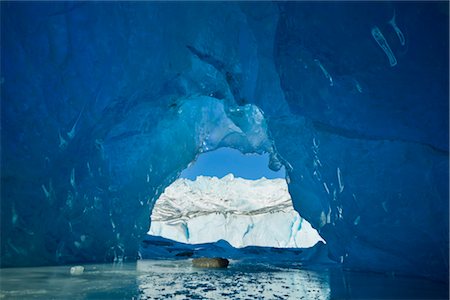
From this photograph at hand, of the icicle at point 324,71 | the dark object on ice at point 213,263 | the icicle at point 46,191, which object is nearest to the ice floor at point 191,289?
the icicle at point 46,191

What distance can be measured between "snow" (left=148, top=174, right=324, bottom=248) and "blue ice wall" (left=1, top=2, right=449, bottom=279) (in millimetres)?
10089

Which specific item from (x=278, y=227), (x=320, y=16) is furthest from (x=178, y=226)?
(x=320, y=16)

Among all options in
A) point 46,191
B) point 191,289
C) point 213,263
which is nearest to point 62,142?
point 46,191

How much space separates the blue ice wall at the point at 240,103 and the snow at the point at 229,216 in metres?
10.1

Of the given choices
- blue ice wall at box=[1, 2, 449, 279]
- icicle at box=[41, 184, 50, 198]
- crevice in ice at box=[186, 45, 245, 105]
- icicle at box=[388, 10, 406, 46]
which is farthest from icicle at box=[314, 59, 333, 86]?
icicle at box=[41, 184, 50, 198]

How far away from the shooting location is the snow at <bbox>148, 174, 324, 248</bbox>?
19.9m

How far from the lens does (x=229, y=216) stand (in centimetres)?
2045

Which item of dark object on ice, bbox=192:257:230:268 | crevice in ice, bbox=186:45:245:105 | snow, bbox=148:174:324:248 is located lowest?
dark object on ice, bbox=192:257:230:268

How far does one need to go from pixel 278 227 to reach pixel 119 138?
13.4 metres

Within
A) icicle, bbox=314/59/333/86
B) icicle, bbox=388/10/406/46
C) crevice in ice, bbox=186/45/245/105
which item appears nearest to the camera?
icicle, bbox=388/10/406/46

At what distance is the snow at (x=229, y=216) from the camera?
783 inches

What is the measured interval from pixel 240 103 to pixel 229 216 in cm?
1246

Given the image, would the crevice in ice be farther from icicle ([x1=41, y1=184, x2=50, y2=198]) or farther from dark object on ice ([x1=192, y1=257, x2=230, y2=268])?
icicle ([x1=41, y1=184, x2=50, y2=198])

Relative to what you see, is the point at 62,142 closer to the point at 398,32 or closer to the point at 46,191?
the point at 46,191
